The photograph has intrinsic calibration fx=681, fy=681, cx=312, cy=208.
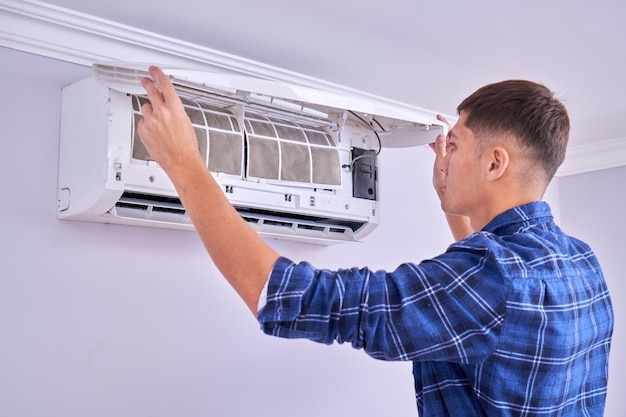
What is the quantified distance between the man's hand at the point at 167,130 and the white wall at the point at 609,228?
228cm

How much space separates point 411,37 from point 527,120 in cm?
69

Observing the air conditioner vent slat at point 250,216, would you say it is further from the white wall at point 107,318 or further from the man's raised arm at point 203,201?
the man's raised arm at point 203,201

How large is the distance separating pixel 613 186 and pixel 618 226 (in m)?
0.16

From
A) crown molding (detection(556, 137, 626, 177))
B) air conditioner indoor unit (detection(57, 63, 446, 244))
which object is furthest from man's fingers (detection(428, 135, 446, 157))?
crown molding (detection(556, 137, 626, 177))

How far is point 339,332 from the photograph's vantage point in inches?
32.4

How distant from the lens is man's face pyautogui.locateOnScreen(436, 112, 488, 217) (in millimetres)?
1041

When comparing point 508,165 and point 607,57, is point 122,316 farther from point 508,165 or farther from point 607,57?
point 607,57

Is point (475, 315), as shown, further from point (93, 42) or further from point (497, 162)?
point (93, 42)

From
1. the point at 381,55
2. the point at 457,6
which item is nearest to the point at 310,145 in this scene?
the point at 381,55

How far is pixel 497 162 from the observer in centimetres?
102

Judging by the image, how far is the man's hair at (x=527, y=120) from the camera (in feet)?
3.34

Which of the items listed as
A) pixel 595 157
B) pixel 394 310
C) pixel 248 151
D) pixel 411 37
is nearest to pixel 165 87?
pixel 394 310

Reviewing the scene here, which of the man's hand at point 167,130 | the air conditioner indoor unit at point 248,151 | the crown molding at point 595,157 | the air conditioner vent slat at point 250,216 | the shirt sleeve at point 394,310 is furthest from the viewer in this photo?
the crown molding at point 595,157

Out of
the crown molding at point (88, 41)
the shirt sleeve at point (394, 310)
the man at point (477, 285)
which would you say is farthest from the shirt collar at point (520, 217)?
the crown molding at point (88, 41)
